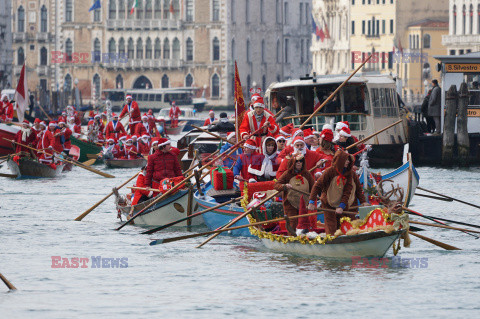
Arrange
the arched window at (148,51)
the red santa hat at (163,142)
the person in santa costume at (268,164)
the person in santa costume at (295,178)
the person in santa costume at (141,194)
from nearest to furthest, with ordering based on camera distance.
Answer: the person in santa costume at (295,178), the person in santa costume at (268,164), the red santa hat at (163,142), the person in santa costume at (141,194), the arched window at (148,51)

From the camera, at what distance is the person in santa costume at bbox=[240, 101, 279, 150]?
2172 cm

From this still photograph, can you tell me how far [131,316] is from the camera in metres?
15.1

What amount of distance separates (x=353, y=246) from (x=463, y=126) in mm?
17351

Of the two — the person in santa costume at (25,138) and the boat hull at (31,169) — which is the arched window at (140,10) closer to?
the boat hull at (31,169)

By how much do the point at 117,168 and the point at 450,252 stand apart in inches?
759

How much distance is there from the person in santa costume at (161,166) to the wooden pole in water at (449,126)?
13.6 metres

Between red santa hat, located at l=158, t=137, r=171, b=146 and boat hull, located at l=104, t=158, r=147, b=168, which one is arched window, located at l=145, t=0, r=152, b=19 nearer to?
boat hull, located at l=104, t=158, r=147, b=168

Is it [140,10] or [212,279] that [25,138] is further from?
[140,10]

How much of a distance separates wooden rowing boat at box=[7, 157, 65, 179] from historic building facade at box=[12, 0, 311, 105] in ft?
225

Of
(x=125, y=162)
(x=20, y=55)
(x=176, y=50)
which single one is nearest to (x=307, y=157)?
(x=125, y=162)

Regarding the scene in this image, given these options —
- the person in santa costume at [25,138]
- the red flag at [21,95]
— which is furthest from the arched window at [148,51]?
the person in santa costume at [25,138]

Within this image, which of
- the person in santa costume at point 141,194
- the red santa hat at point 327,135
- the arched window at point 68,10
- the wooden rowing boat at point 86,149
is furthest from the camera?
the arched window at point 68,10

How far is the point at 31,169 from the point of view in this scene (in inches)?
1286

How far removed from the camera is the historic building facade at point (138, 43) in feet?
338
